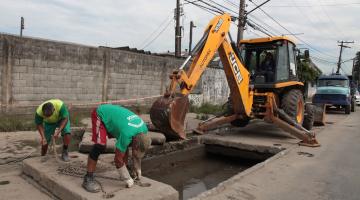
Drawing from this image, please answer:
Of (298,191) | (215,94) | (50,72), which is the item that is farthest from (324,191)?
(215,94)

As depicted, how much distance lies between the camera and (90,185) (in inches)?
171

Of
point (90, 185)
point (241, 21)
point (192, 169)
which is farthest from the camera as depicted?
point (241, 21)

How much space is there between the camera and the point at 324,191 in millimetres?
5312

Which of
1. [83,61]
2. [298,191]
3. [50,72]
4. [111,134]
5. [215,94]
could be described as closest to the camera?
[111,134]

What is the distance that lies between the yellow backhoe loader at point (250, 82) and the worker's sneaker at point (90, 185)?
1.88 meters

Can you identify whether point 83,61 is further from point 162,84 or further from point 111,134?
point 111,134

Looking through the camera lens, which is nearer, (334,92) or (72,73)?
(72,73)

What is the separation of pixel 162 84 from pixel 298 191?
1101 centimetres

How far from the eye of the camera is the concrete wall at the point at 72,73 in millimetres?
10086

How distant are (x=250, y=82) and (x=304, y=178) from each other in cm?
413

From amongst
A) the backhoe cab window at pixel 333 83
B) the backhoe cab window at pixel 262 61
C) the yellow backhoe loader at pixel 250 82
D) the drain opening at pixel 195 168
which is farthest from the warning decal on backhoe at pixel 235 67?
the backhoe cab window at pixel 333 83

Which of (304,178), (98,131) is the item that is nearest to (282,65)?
(304,178)

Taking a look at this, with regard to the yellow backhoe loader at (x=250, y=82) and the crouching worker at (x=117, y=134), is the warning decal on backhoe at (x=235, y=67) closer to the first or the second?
the yellow backhoe loader at (x=250, y=82)

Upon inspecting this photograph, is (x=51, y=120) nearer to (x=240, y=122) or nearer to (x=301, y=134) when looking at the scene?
(x=301, y=134)
